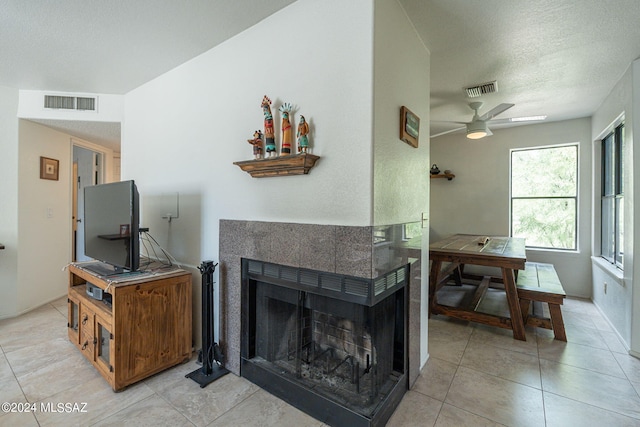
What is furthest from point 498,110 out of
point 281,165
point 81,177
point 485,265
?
point 81,177

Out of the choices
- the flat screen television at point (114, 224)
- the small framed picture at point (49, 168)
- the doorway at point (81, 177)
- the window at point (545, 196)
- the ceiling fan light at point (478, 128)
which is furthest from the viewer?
the doorway at point (81, 177)

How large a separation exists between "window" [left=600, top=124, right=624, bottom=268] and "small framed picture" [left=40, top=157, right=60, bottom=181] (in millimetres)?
6629

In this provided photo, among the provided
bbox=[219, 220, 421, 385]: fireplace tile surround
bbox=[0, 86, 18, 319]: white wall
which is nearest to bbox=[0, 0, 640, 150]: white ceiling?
bbox=[0, 86, 18, 319]: white wall

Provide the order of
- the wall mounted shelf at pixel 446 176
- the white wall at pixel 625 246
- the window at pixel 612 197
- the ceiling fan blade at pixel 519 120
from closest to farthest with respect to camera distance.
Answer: the white wall at pixel 625 246
the window at pixel 612 197
the ceiling fan blade at pixel 519 120
the wall mounted shelf at pixel 446 176

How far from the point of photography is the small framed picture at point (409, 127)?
70.0 inches

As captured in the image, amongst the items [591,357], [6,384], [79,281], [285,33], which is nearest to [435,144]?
[591,357]

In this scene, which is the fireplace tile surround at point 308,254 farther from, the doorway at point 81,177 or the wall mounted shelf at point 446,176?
the doorway at point 81,177

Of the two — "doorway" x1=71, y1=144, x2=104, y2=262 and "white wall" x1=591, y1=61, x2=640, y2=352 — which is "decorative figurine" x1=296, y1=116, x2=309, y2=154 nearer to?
"white wall" x1=591, y1=61, x2=640, y2=352

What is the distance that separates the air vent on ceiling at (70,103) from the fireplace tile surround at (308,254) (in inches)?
99.8

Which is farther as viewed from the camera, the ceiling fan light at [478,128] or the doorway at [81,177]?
the doorway at [81,177]

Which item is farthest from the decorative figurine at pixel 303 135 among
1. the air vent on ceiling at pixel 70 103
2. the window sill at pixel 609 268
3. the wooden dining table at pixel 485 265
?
the window sill at pixel 609 268

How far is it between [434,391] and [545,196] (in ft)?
12.5

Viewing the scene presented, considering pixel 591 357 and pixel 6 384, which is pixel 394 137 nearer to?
pixel 591 357

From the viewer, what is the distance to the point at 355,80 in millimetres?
1524
